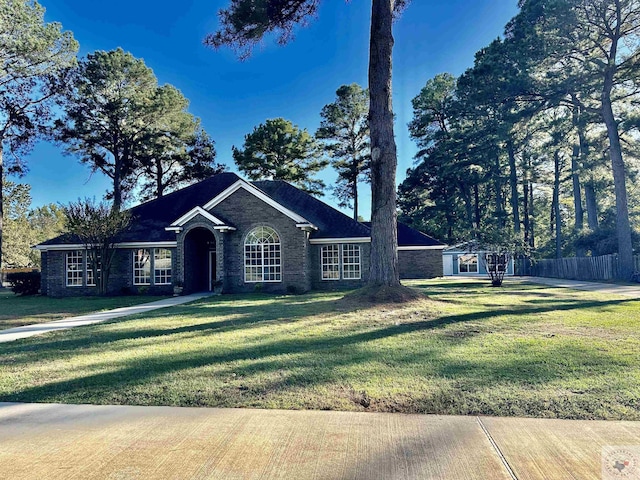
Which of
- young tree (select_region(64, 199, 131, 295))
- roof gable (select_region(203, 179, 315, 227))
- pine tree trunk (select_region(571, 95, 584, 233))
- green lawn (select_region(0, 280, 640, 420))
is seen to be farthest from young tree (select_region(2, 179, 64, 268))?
pine tree trunk (select_region(571, 95, 584, 233))

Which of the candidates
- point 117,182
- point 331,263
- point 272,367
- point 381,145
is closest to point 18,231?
Result: point 117,182

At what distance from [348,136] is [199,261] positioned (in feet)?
82.6

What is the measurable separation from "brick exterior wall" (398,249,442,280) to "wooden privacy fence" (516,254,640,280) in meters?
9.29

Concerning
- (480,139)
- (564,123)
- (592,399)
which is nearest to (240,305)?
(592,399)

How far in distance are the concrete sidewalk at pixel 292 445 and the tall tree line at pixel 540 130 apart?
71.1 feet

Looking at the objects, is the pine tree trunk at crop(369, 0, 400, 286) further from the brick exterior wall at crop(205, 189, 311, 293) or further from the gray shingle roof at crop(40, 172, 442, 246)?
the gray shingle roof at crop(40, 172, 442, 246)

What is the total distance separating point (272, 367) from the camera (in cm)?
594

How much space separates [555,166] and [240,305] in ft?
125

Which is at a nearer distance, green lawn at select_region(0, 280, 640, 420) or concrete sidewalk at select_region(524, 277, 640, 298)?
green lawn at select_region(0, 280, 640, 420)

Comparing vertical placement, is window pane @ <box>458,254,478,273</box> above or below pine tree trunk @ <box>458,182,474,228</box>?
below

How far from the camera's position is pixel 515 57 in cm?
2531

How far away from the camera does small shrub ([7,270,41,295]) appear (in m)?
21.3

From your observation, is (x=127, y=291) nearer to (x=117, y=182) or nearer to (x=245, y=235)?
(x=245, y=235)

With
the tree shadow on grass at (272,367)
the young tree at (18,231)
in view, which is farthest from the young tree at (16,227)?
the tree shadow on grass at (272,367)
